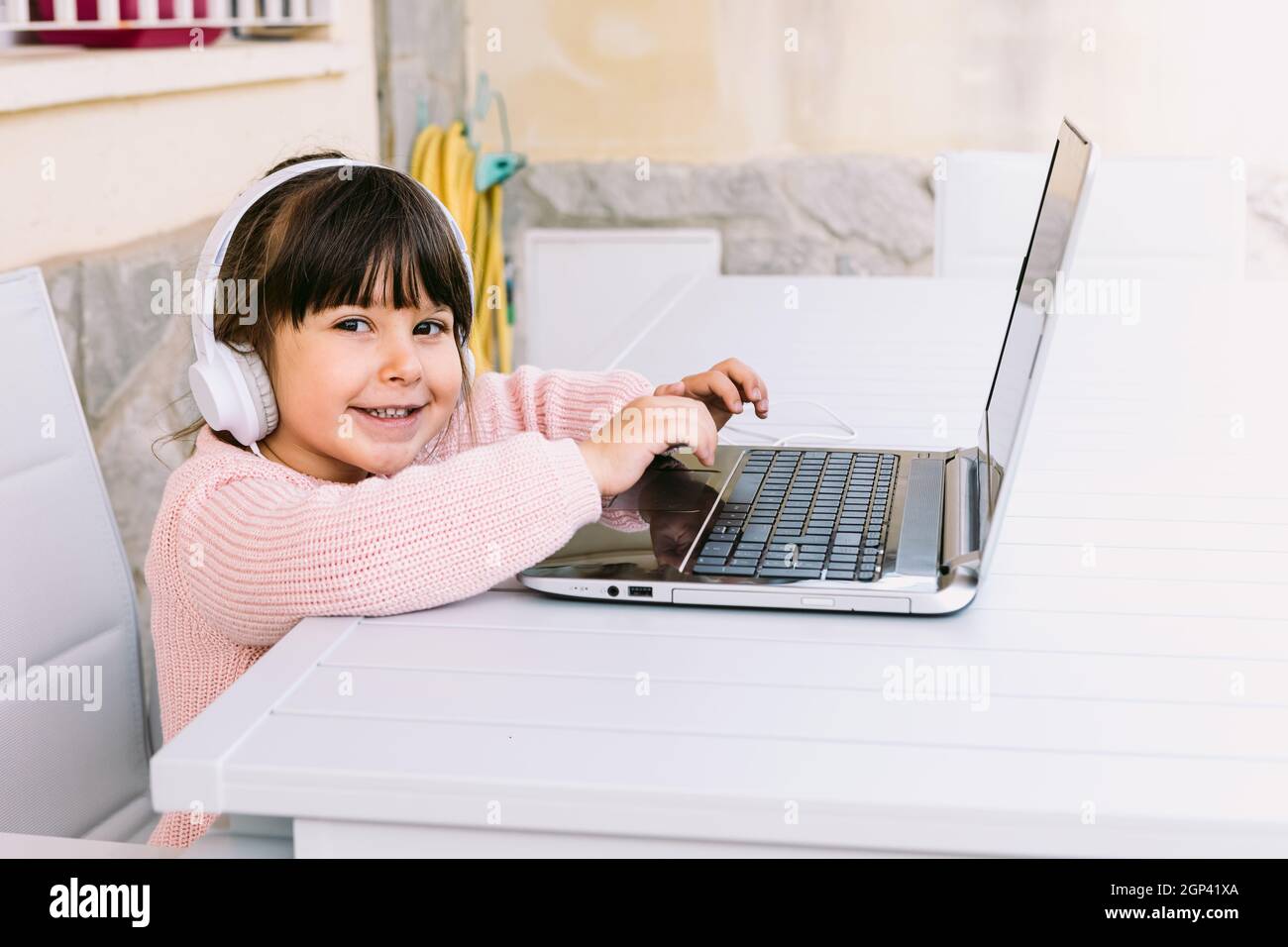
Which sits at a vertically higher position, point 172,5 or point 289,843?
point 172,5

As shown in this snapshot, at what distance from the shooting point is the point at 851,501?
0.99 metres

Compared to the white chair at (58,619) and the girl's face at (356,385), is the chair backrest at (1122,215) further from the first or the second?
the white chair at (58,619)

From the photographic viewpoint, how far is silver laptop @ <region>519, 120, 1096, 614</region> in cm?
81

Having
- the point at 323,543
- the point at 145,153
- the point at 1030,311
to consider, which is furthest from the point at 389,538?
the point at 145,153

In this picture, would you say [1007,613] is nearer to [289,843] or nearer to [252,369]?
[289,843]

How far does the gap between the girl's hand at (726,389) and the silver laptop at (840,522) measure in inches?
4.4

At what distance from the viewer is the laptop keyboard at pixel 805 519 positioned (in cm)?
85

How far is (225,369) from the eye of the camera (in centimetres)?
100

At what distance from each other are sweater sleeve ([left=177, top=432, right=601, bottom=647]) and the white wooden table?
2 centimetres

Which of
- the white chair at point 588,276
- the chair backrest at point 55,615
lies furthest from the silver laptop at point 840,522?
the white chair at point 588,276

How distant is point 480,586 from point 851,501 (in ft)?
0.95

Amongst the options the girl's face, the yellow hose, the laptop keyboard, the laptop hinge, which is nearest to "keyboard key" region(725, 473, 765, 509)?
the laptop keyboard

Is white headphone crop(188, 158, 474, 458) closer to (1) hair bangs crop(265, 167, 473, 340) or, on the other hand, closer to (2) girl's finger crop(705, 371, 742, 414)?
(1) hair bangs crop(265, 167, 473, 340)
